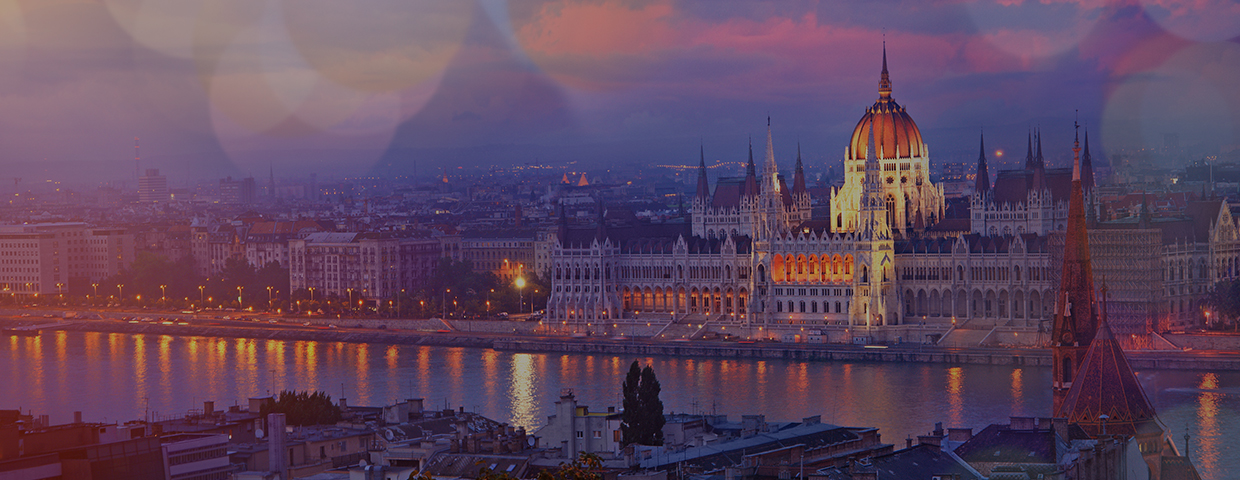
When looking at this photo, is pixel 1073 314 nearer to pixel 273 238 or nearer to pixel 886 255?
pixel 886 255

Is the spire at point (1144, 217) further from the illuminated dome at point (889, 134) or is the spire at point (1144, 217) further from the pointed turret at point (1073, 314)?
the pointed turret at point (1073, 314)

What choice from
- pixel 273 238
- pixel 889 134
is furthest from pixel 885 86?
pixel 273 238

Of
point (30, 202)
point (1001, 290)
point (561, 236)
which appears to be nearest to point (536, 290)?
point (561, 236)

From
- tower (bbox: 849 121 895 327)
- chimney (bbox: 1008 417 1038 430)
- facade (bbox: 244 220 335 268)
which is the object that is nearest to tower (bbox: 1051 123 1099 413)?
chimney (bbox: 1008 417 1038 430)

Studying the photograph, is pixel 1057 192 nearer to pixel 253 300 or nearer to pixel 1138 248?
pixel 1138 248

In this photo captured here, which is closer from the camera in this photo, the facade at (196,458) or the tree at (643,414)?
the facade at (196,458)

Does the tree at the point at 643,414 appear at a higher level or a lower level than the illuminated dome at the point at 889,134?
lower

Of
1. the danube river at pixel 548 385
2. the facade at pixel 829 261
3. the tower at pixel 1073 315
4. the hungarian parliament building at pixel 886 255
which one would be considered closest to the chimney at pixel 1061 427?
the tower at pixel 1073 315
